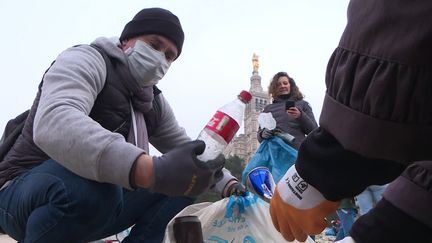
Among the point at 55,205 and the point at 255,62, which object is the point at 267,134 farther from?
the point at 255,62

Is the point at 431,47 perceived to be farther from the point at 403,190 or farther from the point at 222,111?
the point at 222,111

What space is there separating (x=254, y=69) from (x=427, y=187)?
4190 cm

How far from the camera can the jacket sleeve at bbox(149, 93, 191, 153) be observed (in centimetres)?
172

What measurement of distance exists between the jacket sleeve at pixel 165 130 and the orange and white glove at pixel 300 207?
0.87 meters

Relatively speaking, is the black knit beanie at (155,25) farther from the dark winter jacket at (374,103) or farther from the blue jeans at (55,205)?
the dark winter jacket at (374,103)

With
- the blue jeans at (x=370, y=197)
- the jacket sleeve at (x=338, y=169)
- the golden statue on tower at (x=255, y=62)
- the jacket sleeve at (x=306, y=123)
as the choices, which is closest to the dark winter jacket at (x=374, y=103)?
the jacket sleeve at (x=338, y=169)

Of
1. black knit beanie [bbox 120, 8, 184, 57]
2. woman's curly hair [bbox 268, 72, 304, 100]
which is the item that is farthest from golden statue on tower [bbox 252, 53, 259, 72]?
black knit beanie [bbox 120, 8, 184, 57]

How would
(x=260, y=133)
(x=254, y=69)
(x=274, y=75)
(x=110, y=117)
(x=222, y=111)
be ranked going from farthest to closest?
(x=254, y=69)
(x=274, y=75)
(x=260, y=133)
(x=110, y=117)
(x=222, y=111)

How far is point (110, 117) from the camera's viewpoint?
1355 mm

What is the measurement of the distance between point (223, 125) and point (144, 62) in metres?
0.42

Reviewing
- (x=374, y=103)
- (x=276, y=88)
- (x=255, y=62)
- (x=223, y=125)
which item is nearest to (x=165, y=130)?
(x=223, y=125)

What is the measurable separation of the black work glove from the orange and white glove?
0.60 metres

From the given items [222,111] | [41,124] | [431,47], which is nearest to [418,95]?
[431,47]

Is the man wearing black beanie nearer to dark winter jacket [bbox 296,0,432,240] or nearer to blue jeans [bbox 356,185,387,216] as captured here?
dark winter jacket [bbox 296,0,432,240]
